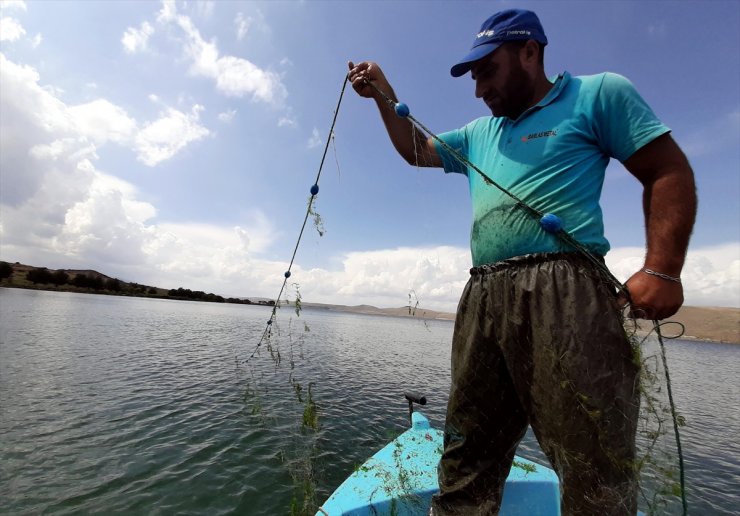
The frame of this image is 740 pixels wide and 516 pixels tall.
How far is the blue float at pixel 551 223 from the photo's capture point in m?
2.17

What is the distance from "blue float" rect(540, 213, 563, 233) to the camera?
85.3 inches

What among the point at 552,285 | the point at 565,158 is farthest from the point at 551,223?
the point at 565,158

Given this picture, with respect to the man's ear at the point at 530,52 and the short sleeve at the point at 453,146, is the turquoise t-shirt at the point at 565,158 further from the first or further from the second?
the short sleeve at the point at 453,146

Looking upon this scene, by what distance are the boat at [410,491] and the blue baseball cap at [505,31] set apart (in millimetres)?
4143

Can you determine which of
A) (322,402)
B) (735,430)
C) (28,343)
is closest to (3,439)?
(322,402)

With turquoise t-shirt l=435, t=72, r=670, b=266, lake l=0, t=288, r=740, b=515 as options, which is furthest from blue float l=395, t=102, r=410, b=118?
lake l=0, t=288, r=740, b=515

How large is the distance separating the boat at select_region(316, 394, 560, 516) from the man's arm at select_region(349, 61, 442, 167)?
3.47m

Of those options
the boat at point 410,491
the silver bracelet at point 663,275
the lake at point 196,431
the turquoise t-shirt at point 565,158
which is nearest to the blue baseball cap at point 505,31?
the turquoise t-shirt at point 565,158

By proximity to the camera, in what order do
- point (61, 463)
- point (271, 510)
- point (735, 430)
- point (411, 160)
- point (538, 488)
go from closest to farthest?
1. point (411, 160)
2. point (538, 488)
3. point (271, 510)
4. point (61, 463)
5. point (735, 430)

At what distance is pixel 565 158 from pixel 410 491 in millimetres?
4787

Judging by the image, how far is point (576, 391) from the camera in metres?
1.98

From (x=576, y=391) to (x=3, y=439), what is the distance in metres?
13.5

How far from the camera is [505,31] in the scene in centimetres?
247

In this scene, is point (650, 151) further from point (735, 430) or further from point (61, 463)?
point (735, 430)
